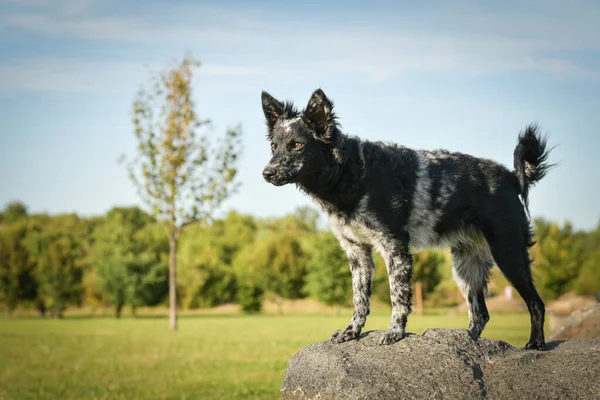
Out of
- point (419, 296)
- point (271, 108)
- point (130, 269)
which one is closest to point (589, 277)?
point (419, 296)

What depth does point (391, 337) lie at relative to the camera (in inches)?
314

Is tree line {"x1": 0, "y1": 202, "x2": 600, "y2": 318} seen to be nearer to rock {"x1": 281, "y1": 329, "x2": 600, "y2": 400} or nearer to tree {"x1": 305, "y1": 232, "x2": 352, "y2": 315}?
tree {"x1": 305, "y1": 232, "x2": 352, "y2": 315}

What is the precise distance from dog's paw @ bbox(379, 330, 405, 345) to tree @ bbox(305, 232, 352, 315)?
171 ft

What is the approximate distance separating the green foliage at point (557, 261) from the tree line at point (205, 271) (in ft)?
0.29

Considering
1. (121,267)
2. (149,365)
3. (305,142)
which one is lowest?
(149,365)

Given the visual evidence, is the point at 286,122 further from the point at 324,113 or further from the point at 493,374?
the point at 493,374

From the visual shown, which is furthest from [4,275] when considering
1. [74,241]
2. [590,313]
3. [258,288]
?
[590,313]

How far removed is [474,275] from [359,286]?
2003mm

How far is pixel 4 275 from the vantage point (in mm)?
67312

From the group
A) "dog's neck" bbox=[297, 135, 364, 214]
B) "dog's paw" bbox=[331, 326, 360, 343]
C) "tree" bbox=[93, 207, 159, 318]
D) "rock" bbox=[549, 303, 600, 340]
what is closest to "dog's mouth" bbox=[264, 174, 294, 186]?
"dog's neck" bbox=[297, 135, 364, 214]

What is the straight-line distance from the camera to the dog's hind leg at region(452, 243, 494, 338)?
920 centimetres

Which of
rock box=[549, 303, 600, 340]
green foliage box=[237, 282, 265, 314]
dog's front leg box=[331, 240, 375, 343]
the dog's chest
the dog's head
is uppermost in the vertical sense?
the dog's head

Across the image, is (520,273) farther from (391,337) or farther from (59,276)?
(59,276)

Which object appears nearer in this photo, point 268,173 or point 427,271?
point 268,173
